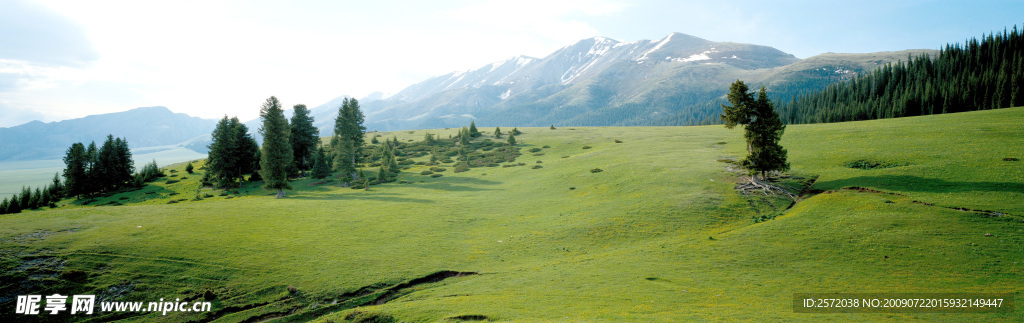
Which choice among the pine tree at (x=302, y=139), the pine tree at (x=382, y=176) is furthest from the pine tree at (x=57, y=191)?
the pine tree at (x=382, y=176)

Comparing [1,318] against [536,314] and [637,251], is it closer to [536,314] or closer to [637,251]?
[536,314]

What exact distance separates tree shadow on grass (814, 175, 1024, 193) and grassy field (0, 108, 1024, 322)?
0.19m

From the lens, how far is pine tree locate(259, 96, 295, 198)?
56062 millimetres

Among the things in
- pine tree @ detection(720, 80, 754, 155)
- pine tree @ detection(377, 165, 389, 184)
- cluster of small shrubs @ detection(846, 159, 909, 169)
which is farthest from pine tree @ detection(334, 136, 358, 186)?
cluster of small shrubs @ detection(846, 159, 909, 169)

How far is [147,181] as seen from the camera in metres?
77.4

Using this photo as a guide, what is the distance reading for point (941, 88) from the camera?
305 ft

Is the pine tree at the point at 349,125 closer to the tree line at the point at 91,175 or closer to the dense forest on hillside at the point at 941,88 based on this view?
the tree line at the point at 91,175

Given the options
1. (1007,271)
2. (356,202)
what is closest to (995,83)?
(1007,271)

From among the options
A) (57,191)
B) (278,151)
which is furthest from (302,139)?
(57,191)

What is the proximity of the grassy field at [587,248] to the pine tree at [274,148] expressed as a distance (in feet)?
53.9

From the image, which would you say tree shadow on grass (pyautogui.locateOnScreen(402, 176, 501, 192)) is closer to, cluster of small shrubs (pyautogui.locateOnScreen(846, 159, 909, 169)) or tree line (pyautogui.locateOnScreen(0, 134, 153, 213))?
cluster of small shrubs (pyautogui.locateOnScreen(846, 159, 909, 169))

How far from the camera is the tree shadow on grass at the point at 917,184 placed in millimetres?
28766

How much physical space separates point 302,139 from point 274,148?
23.8 m

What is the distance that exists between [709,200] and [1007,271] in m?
17.5
